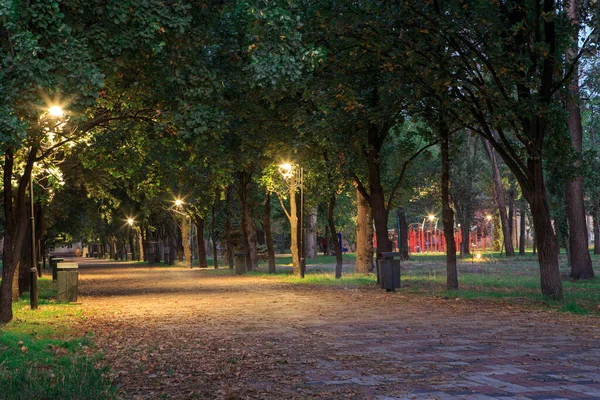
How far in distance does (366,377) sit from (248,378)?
1.36 metres

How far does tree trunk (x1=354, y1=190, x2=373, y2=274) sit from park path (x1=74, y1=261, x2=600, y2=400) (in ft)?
46.5

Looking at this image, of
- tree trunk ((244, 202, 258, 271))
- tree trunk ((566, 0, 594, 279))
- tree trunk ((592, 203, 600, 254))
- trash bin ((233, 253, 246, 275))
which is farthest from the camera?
tree trunk ((592, 203, 600, 254))

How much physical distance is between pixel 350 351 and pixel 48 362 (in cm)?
411

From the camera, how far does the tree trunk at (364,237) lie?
3409cm

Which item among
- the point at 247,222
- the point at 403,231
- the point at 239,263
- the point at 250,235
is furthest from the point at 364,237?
the point at 403,231

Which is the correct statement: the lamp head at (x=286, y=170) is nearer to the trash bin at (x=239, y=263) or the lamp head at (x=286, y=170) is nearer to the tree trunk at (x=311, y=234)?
the trash bin at (x=239, y=263)

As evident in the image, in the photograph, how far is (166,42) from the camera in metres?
15.4

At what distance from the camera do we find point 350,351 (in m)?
10.9

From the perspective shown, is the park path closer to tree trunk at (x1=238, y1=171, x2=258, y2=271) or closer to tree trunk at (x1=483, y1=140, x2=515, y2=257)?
tree trunk at (x1=238, y1=171, x2=258, y2=271)

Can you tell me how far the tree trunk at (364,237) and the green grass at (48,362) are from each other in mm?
18522

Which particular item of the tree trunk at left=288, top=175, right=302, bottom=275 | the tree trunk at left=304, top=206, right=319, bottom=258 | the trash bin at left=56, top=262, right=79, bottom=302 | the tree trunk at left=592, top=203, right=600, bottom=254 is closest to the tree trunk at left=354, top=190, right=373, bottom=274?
the tree trunk at left=288, top=175, right=302, bottom=275

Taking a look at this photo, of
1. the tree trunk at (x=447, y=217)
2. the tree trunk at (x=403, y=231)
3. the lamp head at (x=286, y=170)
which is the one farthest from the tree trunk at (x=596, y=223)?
the tree trunk at (x=447, y=217)

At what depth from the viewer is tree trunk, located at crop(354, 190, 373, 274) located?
34.1 meters

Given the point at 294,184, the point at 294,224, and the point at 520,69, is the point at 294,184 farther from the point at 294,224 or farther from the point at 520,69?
the point at 520,69
